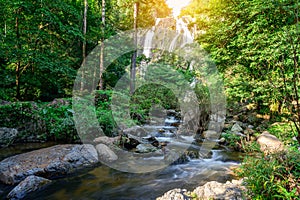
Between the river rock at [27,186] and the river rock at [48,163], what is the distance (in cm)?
37

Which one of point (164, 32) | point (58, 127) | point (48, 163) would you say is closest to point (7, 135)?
point (58, 127)

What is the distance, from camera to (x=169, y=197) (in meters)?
2.71

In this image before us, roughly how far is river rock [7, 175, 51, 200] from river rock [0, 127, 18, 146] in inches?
125

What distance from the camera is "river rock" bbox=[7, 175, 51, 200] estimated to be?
3.38 metres

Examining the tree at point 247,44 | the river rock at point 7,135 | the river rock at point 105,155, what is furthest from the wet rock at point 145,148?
the tree at point 247,44

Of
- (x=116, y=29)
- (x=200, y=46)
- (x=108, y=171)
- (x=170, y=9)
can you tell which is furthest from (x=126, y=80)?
(x=170, y=9)

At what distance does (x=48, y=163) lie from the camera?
431 cm

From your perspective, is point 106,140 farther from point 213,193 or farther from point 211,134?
point 211,134

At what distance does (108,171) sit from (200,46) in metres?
9.08

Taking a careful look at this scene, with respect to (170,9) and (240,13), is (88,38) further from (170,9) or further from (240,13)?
(170,9)

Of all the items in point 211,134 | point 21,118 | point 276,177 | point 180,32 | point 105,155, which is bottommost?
point 105,155

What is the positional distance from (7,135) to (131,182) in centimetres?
458

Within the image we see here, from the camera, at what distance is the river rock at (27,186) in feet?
11.1

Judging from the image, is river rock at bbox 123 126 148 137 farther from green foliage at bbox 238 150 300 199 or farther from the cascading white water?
the cascading white water
